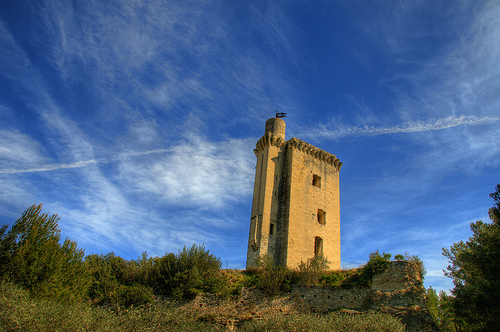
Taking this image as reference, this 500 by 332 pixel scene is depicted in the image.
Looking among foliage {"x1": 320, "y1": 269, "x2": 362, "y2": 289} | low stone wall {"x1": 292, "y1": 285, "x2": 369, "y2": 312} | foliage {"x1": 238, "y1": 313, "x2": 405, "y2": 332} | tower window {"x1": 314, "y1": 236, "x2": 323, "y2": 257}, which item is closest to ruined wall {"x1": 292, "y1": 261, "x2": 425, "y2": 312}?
low stone wall {"x1": 292, "y1": 285, "x2": 369, "y2": 312}

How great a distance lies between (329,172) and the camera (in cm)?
2712

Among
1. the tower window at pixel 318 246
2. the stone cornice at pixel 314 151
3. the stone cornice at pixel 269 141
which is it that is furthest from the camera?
the stone cornice at pixel 314 151

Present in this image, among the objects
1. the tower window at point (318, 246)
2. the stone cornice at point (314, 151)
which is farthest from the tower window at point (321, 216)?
the stone cornice at point (314, 151)

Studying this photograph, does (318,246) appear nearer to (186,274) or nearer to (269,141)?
(269,141)

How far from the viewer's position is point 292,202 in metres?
23.5

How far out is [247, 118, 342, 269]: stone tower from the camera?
73.8ft

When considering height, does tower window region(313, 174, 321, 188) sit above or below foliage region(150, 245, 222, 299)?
above

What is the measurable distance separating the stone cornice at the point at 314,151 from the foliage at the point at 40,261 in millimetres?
15863

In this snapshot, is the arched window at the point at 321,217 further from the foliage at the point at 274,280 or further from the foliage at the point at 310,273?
the foliage at the point at 274,280

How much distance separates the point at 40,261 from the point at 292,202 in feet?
48.2

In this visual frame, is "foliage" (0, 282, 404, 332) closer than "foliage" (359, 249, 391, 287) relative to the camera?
Yes

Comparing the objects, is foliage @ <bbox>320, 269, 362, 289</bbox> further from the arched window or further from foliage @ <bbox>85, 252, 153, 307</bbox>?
foliage @ <bbox>85, 252, 153, 307</bbox>

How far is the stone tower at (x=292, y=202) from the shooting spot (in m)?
22.5

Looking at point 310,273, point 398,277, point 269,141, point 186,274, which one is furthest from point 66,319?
point 269,141
